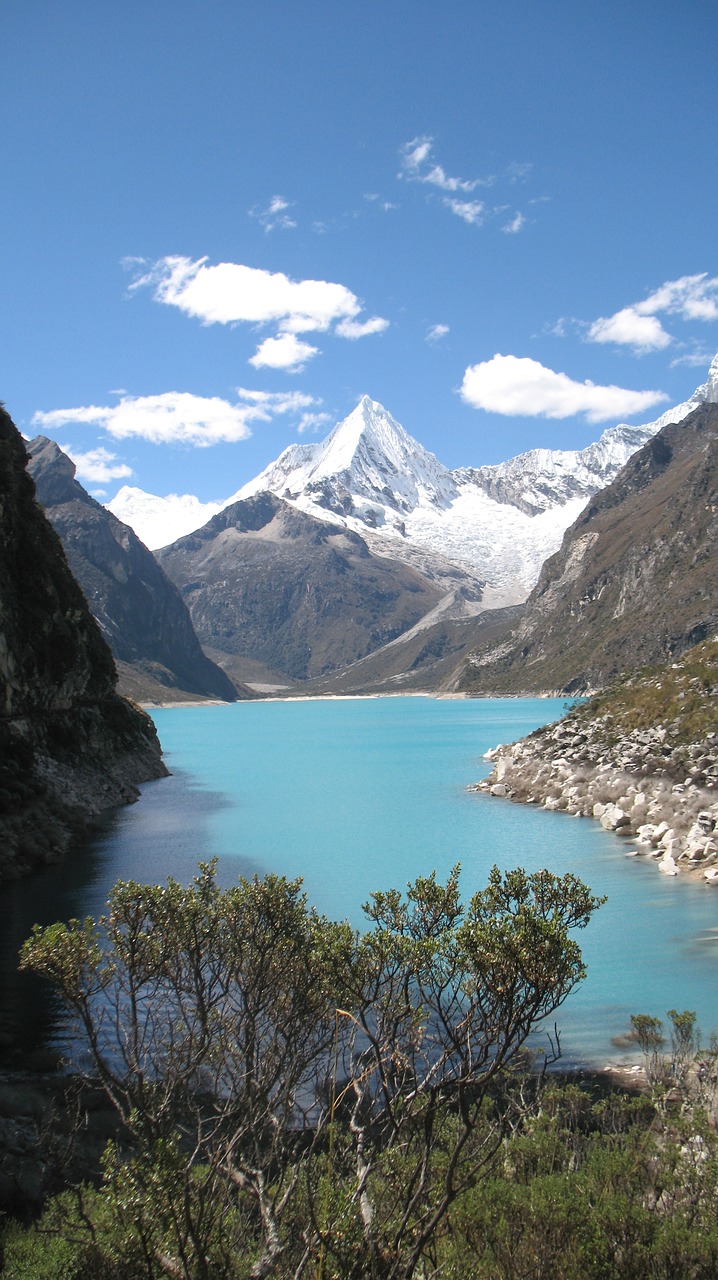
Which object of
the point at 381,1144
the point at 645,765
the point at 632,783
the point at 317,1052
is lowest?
the point at 632,783

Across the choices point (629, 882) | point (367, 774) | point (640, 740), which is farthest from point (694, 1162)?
point (367, 774)

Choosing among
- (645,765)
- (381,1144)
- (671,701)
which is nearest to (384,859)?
(645,765)

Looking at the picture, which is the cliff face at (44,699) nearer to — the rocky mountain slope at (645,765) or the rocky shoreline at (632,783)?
the rocky shoreline at (632,783)

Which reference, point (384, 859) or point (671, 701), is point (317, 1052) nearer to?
point (384, 859)

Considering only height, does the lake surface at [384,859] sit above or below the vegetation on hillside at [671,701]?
below

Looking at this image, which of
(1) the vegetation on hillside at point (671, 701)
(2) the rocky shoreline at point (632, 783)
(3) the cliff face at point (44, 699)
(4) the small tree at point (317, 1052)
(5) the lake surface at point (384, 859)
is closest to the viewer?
(4) the small tree at point (317, 1052)

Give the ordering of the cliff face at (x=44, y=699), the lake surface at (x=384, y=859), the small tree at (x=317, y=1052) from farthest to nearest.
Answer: the cliff face at (x=44, y=699)
the lake surface at (x=384, y=859)
the small tree at (x=317, y=1052)

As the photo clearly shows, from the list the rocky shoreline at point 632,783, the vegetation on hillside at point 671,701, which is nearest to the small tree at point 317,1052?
the rocky shoreline at point 632,783
